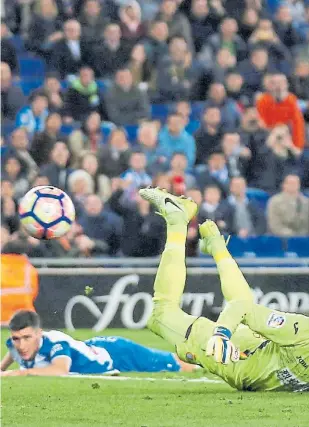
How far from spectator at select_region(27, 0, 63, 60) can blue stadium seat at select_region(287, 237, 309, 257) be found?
16.2ft

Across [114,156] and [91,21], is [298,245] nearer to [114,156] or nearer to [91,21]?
[114,156]

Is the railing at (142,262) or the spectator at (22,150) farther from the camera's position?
the spectator at (22,150)

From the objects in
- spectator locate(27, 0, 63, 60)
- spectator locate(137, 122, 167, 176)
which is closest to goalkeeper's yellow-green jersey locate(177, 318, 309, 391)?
spectator locate(137, 122, 167, 176)

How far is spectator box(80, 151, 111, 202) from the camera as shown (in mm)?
16781

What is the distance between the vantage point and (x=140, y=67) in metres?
19.3

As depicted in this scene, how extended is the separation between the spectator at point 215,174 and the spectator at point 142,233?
1046mm

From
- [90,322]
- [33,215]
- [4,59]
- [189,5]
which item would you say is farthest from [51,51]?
[33,215]

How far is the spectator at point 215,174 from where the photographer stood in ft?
56.6

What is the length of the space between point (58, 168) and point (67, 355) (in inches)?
250

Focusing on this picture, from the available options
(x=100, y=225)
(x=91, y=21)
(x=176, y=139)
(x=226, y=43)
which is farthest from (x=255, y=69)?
(x=100, y=225)

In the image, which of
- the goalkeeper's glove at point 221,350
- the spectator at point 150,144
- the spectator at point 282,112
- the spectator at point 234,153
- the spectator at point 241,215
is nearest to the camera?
the goalkeeper's glove at point 221,350

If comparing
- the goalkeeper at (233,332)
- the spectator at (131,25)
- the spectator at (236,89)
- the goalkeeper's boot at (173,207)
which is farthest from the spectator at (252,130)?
the goalkeeper at (233,332)

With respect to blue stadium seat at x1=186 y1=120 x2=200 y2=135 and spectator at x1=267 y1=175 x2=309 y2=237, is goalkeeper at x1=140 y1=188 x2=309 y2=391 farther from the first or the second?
blue stadium seat at x1=186 y1=120 x2=200 y2=135

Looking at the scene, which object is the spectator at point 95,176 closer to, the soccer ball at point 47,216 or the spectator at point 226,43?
the spectator at point 226,43
